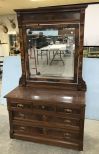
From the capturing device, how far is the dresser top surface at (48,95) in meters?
2.09

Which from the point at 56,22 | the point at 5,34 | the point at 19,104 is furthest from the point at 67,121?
the point at 5,34

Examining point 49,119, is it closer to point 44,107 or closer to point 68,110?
point 44,107

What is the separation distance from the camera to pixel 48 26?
2.26 m

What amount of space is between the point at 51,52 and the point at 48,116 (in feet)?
2.96

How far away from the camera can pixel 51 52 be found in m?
2.42

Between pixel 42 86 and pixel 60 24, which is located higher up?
pixel 60 24

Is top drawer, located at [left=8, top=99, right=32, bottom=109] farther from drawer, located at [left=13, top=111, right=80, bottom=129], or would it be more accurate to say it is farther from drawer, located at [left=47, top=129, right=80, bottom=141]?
drawer, located at [left=47, top=129, right=80, bottom=141]

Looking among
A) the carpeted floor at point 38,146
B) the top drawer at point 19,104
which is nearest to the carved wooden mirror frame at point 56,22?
the top drawer at point 19,104

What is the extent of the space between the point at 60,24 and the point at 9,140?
5.84 ft

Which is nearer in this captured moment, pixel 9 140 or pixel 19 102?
pixel 19 102

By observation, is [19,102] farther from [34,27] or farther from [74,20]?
[74,20]

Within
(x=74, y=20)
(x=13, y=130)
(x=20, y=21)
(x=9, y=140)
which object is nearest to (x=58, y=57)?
(x=74, y=20)

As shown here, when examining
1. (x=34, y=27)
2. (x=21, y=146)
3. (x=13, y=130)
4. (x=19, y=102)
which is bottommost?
(x=21, y=146)

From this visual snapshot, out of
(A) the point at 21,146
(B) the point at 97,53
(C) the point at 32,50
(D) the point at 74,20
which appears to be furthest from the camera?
(B) the point at 97,53
